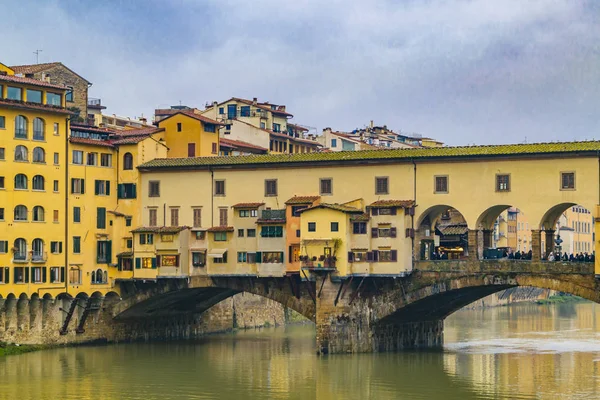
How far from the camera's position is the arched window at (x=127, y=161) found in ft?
266

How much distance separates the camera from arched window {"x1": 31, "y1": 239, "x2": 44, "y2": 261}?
76.6 meters

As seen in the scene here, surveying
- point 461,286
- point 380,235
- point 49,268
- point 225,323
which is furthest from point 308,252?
point 225,323

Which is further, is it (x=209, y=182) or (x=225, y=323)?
(x=225, y=323)

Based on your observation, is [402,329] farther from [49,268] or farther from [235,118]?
[235,118]

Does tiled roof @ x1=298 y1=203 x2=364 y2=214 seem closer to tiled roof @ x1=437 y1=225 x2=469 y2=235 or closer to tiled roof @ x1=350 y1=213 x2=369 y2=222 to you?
tiled roof @ x1=350 y1=213 x2=369 y2=222

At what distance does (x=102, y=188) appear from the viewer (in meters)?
80.8

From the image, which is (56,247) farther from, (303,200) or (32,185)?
(303,200)

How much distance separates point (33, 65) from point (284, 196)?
28.7m

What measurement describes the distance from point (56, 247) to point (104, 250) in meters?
3.70

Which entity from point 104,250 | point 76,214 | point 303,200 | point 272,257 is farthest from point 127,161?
point 303,200

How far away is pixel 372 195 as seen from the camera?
74.1m

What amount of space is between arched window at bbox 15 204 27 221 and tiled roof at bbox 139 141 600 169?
25.8ft

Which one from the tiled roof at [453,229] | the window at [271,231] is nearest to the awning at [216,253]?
the window at [271,231]

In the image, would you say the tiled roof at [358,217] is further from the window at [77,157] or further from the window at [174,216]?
the window at [77,157]
